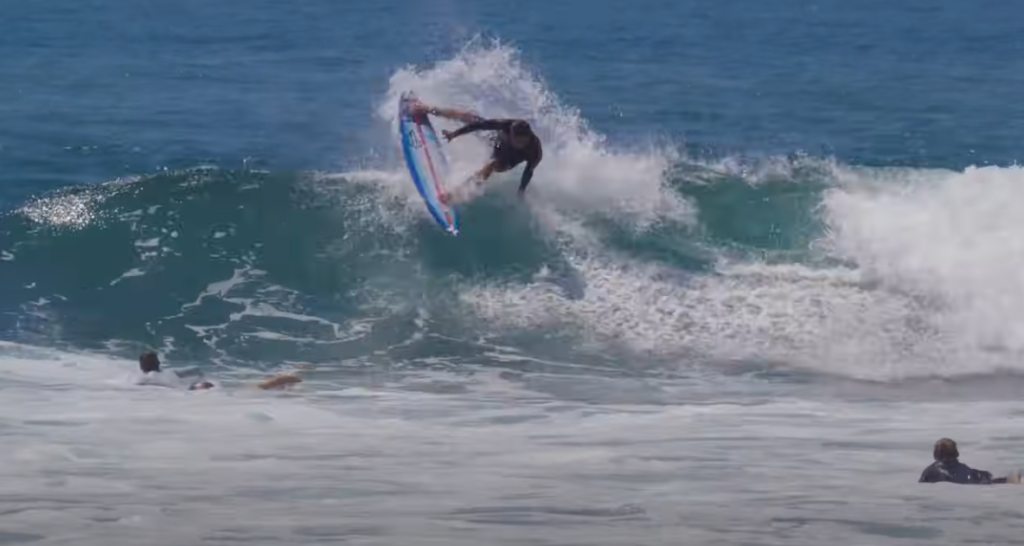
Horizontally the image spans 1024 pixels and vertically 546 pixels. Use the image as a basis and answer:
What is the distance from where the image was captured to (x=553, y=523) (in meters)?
10.2

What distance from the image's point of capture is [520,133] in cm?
1694

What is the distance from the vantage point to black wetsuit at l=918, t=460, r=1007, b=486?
11.3 metres

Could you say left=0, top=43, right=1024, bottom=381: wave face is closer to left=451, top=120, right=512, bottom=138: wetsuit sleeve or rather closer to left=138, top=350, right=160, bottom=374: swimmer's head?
left=138, top=350, right=160, bottom=374: swimmer's head

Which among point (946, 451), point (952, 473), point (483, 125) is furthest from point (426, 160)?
point (952, 473)

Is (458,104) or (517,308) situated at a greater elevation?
(458,104)

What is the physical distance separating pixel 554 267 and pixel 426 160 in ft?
5.95

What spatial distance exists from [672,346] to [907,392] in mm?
2438

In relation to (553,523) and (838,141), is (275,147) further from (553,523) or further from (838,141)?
(553,523)

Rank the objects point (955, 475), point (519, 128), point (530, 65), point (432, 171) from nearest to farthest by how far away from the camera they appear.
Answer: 1. point (955, 475)
2. point (519, 128)
3. point (432, 171)
4. point (530, 65)

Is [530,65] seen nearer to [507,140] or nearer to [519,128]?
[507,140]

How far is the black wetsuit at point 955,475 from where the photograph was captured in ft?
36.9

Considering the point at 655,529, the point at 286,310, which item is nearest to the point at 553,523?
the point at 655,529

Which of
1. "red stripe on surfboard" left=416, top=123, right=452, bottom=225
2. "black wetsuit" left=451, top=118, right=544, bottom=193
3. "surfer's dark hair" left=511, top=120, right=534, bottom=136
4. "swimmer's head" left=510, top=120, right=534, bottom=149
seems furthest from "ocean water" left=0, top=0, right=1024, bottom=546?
"surfer's dark hair" left=511, top=120, right=534, bottom=136

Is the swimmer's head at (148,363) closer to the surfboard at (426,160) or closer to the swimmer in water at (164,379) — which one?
the swimmer in water at (164,379)
